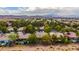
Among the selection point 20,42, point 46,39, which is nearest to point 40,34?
point 46,39

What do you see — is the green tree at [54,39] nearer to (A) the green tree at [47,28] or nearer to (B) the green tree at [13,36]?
(A) the green tree at [47,28]

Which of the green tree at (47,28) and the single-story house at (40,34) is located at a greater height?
the green tree at (47,28)

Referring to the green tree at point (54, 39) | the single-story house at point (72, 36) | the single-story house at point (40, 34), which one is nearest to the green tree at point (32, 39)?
the single-story house at point (40, 34)

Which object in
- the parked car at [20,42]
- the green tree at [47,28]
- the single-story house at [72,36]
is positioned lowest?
the parked car at [20,42]

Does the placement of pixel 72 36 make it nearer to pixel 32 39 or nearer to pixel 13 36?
pixel 32 39

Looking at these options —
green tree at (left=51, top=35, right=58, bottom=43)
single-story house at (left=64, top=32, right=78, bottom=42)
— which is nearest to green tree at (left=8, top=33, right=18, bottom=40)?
green tree at (left=51, top=35, right=58, bottom=43)

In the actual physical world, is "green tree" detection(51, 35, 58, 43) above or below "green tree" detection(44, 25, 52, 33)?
below

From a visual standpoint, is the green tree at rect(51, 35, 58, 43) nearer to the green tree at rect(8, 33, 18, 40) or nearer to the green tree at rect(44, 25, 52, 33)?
the green tree at rect(44, 25, 52, 33)

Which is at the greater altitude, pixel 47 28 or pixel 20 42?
pixel 47 28
